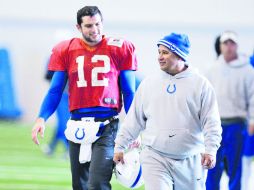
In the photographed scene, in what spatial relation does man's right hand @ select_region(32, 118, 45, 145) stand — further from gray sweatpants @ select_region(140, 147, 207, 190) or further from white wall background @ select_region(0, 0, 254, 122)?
white wall background @ select_region(0, 0, 254, 122)

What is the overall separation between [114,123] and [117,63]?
1.48ft

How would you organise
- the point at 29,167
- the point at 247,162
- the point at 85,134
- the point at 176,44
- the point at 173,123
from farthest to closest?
1. the point at 29,167
2. the point at 247,162
3. the point at 85,134
4. the point at 176,44
5. the point at 173,123

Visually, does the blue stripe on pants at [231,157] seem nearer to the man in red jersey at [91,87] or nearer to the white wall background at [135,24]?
the man in red jersey at [91,87]

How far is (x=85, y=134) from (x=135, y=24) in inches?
525

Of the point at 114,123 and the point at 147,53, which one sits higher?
the point at 114,123

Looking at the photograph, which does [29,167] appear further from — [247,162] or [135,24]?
[135,24]

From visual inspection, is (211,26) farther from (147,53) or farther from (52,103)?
(52,103)

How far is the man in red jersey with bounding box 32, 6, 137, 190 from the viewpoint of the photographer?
612cm

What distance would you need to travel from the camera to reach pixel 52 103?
20.9 ft

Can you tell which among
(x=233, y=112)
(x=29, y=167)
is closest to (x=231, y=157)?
(x=233, y=112)

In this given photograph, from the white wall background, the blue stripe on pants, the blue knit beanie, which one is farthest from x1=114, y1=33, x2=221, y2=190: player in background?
the white wall background

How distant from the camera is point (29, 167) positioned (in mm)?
11234

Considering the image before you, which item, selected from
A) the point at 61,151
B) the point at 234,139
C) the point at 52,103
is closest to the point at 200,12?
the point at 61,151

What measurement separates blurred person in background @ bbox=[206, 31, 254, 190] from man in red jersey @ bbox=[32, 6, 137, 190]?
1722 millimetres
